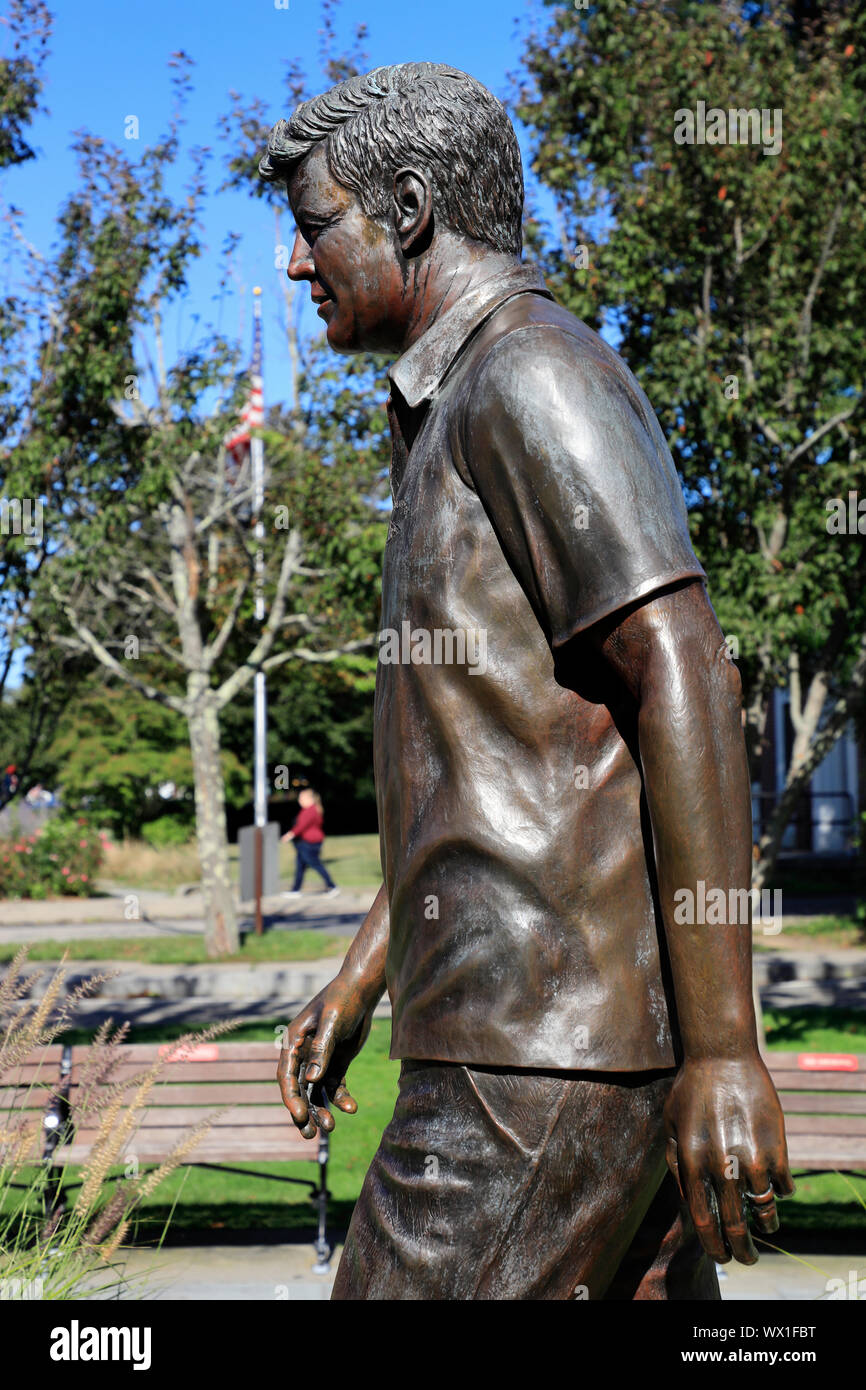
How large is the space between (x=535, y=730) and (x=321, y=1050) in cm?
76

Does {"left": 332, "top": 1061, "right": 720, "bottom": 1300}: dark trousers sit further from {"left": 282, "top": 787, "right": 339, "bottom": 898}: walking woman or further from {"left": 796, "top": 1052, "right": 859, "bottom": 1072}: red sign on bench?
{"left": 282, "top": 787, "right": 339, "bottom": 898}: walking woman

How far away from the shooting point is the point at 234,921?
15211mm

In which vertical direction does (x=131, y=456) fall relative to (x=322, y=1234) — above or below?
above

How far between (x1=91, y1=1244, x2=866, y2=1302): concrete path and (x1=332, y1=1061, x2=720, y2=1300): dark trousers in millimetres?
3616

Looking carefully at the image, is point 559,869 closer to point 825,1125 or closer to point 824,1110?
point 825,1125

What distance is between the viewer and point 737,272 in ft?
29.7

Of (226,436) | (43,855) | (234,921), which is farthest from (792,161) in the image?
(43,855)

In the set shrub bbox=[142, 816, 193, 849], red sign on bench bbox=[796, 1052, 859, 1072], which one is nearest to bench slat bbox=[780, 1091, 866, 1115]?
red sign on bench bbox=[796, 1052, 859, 1072]

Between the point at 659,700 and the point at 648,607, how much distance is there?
0.11 m

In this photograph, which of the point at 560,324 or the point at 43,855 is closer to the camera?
the point at 560,324

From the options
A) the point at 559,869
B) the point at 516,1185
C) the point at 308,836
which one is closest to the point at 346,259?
the point at 559,869

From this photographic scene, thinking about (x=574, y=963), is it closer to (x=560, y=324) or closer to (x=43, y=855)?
(x=560, y=324)

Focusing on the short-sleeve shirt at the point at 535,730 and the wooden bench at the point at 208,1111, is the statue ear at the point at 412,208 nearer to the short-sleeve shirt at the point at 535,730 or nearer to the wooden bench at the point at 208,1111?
the short-sleeve shirt at the point at 535,730

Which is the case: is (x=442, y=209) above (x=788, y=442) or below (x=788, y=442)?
below
